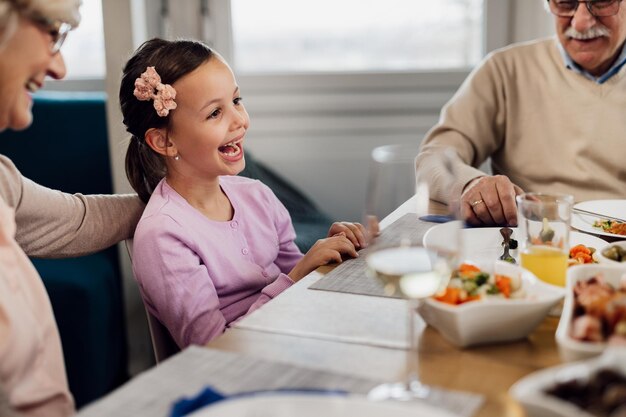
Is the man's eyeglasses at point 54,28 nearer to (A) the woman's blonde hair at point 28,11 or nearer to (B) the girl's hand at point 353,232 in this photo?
(A) the woman's blonde hair at point 28,11

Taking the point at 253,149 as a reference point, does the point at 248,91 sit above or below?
above

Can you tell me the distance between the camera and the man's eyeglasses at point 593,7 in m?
1.98

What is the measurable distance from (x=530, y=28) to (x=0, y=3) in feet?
8.96

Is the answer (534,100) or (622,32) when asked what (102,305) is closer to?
(534,100)

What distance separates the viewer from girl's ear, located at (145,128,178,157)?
160 centimetres

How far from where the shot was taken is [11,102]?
1026mm

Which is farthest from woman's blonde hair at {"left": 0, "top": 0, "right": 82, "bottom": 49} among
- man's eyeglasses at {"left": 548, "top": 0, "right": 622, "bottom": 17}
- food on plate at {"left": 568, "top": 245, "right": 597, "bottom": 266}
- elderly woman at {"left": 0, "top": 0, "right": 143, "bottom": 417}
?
man's eyeglasses at {"left": 548, "top": 0, "right": 622, "bottom": 17}

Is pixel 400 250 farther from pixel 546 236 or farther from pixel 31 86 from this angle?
pixel 31 86

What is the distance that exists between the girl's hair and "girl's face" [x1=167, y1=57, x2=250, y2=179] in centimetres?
2

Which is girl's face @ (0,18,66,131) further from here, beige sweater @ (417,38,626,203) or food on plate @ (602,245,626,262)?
beige sweater @ (417,38,626,203)

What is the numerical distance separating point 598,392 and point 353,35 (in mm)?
2849

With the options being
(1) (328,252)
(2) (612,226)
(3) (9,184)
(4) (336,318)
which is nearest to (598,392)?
(4) (336,318)

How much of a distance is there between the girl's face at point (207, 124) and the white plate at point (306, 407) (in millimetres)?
885

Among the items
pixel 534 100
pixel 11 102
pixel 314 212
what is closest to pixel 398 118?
pixel 314 212
